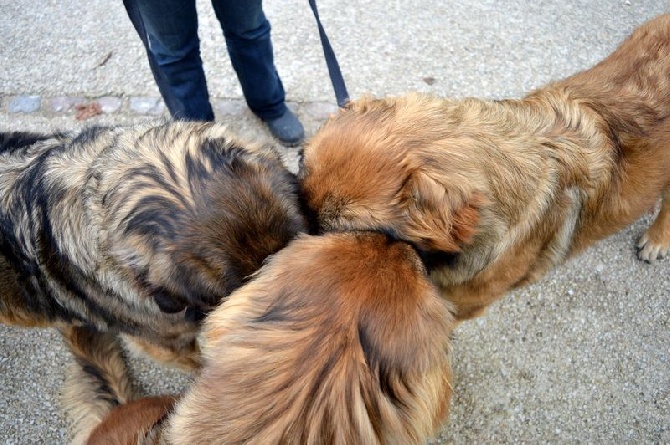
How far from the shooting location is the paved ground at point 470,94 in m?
2.86

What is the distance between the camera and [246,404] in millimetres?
1215

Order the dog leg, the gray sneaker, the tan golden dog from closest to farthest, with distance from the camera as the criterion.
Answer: the tan golden dog < the dog leg < the gray sneaker

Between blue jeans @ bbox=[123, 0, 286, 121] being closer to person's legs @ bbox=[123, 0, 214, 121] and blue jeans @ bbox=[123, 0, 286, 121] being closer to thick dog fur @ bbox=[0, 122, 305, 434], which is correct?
person's legs @ bbox=[123, 0, 214, 121]

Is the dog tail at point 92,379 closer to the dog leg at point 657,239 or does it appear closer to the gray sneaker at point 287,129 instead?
the gray sneaker at point 287,129

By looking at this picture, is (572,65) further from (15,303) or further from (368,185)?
(15,303)

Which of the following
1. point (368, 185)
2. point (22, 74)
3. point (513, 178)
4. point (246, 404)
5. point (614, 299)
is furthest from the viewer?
point (22, 74)

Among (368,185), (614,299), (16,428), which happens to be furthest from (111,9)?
(614,299)

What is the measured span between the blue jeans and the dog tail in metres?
1.39

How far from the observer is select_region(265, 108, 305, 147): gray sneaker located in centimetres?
368

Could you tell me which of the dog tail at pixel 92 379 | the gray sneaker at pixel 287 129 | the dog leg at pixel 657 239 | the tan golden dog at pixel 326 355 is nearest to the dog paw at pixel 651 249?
the dog leg at pixel 657 239

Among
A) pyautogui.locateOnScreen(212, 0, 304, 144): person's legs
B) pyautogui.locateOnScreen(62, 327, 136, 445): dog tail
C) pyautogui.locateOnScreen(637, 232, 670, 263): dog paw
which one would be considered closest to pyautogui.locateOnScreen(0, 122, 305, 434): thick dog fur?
pyautogui.locateOnScreen(62, 327, 136, 445): dog tail

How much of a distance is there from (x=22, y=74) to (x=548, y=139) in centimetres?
424

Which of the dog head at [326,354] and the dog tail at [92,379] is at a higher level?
the dog head at [326,354]

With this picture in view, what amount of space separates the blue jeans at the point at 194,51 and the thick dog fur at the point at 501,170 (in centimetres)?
142
